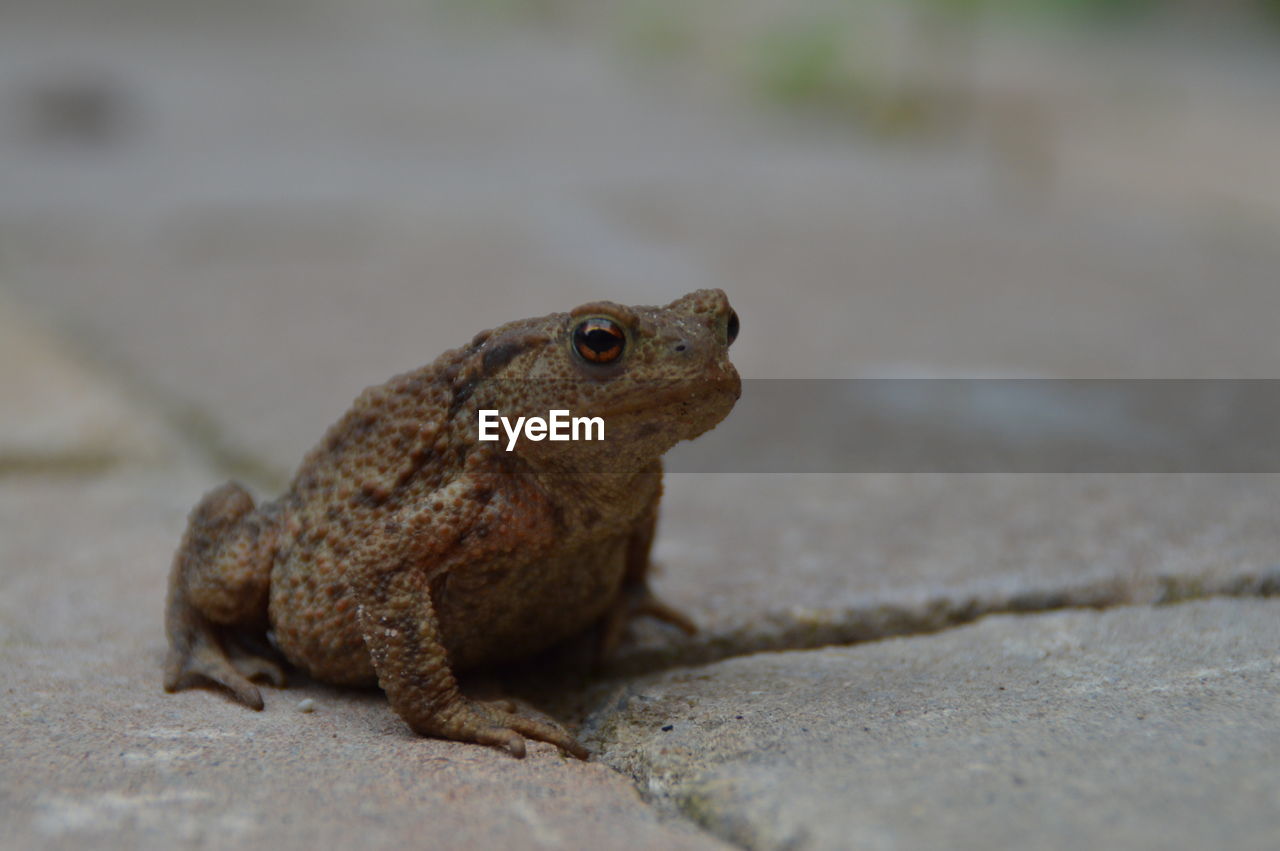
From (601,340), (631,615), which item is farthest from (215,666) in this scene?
(601,340)

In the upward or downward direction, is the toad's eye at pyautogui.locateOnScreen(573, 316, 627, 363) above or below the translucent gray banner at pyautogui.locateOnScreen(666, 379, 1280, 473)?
above

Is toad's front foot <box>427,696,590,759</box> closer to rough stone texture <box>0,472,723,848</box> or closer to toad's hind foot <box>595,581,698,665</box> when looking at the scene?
rough stone texture <box>0,472,723,848</box>

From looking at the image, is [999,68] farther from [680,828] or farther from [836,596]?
[680,828]

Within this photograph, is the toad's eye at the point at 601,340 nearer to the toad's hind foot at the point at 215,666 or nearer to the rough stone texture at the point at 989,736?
the rough stone texture at the point at 989,736

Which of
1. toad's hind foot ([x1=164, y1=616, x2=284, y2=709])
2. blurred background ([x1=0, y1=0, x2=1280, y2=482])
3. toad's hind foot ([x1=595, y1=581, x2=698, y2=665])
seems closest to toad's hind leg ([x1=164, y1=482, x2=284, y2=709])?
toad's hind foot ([x1=164, y1=616, x2=284, y2=709])

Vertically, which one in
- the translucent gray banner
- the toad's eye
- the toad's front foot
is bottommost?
the toad's front foot

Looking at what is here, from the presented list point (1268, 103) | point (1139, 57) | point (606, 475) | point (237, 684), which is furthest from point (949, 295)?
point (1139, 57)
